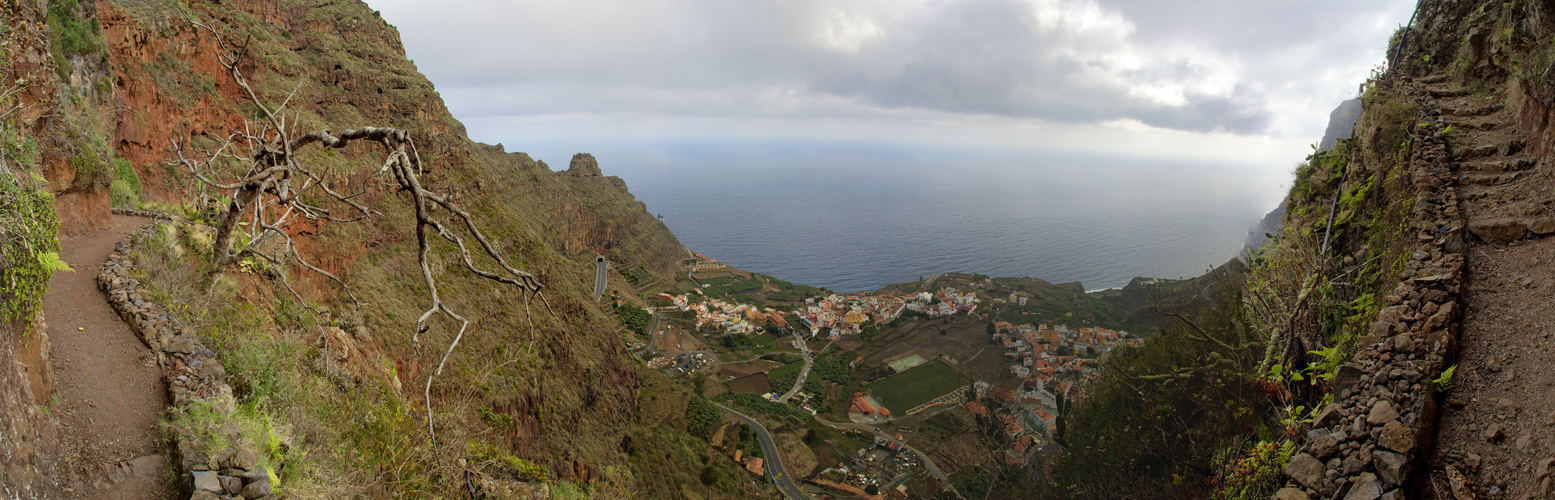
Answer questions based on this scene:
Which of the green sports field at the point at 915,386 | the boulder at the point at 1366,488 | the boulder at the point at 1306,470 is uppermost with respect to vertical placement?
the boulder at the point at 1366,488

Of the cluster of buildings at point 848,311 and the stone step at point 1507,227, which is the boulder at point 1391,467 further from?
the cluster of buildings at point 848,311

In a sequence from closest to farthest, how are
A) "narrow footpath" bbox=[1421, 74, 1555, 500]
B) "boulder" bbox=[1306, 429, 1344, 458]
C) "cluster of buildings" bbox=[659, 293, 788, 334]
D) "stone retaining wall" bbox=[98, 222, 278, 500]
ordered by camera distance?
"stone retaining wall" bbox=[98, 222, 278, 500] → "narrow footpath" bbox=[1421, 74, 1555, 500] → "boulder" bbox=[1306, 429, 1344, 458] → "cluster of buildings" bbox=[659, 293, 788, 334]

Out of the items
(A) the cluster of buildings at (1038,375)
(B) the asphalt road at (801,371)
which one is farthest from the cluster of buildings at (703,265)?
(A) the cluster of buildings at (1038,375)

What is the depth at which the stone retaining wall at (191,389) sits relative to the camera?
3900mm

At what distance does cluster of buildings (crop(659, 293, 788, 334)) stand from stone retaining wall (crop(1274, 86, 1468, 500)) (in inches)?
1946

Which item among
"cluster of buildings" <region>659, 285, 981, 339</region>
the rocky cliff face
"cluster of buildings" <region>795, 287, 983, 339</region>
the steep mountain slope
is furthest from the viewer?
"cluster of buildings" <region>795, 287, 983, 339</region>

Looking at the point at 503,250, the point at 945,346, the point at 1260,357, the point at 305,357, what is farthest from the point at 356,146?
the point at 945,346

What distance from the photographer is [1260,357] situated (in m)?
11.1

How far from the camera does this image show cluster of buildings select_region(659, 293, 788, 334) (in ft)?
180

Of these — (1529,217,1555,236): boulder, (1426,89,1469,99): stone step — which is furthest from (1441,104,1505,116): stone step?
(1529,217,1555,236): boulder

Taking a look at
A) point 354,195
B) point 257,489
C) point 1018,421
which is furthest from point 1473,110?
point 1018,421

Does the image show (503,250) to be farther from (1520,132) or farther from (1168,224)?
(1168,224)

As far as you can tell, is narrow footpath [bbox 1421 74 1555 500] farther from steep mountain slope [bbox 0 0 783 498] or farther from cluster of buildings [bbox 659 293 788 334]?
cluster of buildings [bbox 659 293 788 334]

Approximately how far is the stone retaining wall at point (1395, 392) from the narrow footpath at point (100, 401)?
363 inches
